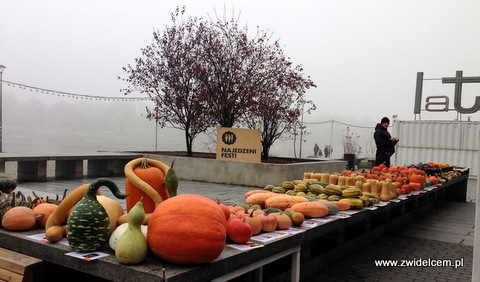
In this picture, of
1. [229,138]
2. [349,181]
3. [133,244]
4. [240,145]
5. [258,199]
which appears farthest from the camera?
[229,138]

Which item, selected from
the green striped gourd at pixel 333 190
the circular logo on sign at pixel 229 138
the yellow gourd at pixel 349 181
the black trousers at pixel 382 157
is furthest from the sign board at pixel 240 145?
the green striped gourd at pixel 333 190

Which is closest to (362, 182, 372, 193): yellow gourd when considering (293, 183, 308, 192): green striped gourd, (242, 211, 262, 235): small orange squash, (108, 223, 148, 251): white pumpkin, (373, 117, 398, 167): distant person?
(293, 183, 308, 192): green striped gourd

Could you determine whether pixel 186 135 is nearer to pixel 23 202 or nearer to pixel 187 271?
pixel 23 202

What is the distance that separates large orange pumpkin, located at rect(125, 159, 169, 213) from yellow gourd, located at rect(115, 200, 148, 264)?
Result: 563 millimetres

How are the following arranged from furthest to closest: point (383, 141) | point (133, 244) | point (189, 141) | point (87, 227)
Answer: point (189, 141), point (383, 141), point (87, 227), point (133, 244)

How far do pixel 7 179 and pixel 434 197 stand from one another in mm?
9483

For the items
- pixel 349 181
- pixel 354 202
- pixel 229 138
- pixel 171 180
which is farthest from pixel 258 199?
pixel 229 138

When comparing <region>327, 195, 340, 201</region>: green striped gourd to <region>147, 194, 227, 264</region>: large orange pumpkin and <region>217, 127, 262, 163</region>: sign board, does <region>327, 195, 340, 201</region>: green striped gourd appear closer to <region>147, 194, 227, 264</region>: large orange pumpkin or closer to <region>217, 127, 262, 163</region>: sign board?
<region>147, 194, 227, 264</region>: large orange pumpkin

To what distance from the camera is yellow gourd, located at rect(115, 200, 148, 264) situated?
7.43 feet

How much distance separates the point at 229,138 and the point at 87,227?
9.92 metres

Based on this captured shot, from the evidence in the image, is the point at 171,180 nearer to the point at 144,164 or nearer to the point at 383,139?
the point at 144,164

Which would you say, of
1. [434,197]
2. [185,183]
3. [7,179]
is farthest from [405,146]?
[7,179]

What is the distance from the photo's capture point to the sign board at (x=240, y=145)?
1212 centimetres

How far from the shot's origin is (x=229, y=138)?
12297 mm
